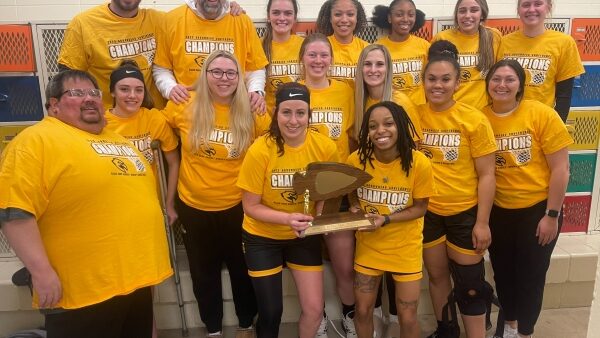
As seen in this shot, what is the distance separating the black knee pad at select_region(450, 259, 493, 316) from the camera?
2549 millimetres

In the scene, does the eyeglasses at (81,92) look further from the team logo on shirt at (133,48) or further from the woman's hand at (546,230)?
the woman's hand at (546,230)

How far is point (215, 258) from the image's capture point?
9.05 ft

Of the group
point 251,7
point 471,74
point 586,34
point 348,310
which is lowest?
point 348,310

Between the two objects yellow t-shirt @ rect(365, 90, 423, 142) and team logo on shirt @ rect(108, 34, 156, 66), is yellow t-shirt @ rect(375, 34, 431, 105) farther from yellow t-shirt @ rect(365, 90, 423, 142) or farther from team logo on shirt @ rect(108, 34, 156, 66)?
team logo on shirt @ rect(108, 34, 156, 66)

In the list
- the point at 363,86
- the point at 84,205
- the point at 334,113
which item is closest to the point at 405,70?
the point at 363,86

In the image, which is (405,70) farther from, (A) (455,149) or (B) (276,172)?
(B) (276,172)

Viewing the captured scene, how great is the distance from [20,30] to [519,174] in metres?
3.27

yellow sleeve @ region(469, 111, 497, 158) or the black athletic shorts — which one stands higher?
yellow sleeve @ region(469, 111, 497, 158)

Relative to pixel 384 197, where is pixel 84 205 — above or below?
above

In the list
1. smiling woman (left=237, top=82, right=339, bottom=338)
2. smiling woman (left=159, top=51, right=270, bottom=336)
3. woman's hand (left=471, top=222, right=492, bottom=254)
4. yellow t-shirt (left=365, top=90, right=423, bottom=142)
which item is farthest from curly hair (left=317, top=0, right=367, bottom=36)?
woman's hand (left=471, top=222, right=492, bottom=254)

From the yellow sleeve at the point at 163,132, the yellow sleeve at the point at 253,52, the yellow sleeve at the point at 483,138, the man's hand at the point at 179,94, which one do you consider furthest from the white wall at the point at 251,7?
the yellow sleeve at the point at 483,138

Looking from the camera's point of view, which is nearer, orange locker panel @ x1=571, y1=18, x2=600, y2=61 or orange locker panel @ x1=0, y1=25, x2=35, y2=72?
orange locker panel @ x1=0, y1=25, x2=35, y2=72

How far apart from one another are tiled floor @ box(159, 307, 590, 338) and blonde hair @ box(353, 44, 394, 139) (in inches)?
57.8

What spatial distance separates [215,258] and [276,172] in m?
0.79
